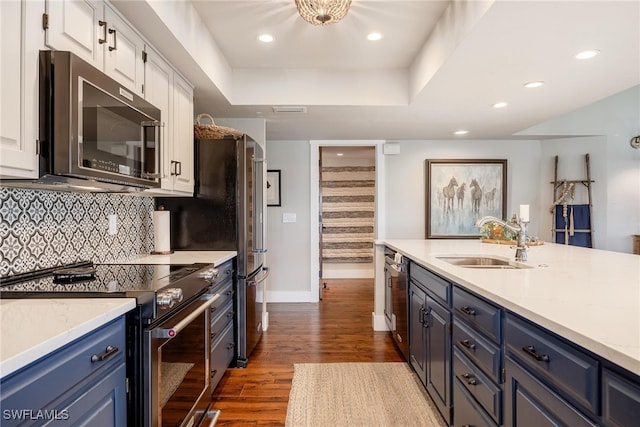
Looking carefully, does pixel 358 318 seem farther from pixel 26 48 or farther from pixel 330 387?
pixel 26 48

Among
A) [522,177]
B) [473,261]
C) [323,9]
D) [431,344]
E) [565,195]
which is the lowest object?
[431,344]

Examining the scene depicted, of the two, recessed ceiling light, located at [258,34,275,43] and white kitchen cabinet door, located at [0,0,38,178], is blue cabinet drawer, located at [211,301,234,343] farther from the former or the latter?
recessed ceiling light, located at [258,34,275,43]

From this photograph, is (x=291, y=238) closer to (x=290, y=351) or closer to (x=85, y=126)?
(x=290, y=351)

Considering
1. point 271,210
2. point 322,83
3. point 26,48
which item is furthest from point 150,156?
point 271,210

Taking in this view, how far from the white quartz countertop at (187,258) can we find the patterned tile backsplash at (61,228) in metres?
0.10

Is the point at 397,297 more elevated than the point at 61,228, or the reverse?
the point at 61,228

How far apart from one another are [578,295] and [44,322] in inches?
68.0

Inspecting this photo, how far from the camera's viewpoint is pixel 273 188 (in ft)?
15.6

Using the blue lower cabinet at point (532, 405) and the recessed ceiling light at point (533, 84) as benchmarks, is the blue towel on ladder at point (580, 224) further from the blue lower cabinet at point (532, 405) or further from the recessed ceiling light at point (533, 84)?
the blue lower cabinet at point (532, 405)

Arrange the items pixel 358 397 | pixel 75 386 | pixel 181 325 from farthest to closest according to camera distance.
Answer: pixel 358 397 → pixel 181 325 → pixel 75 386

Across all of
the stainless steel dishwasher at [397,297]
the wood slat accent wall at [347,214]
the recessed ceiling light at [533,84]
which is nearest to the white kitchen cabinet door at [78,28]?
the stainless steel dishwasher at [397,297]

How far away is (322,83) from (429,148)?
233cm

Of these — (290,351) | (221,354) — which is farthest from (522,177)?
(221,354)

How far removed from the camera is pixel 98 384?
43.3 inches
